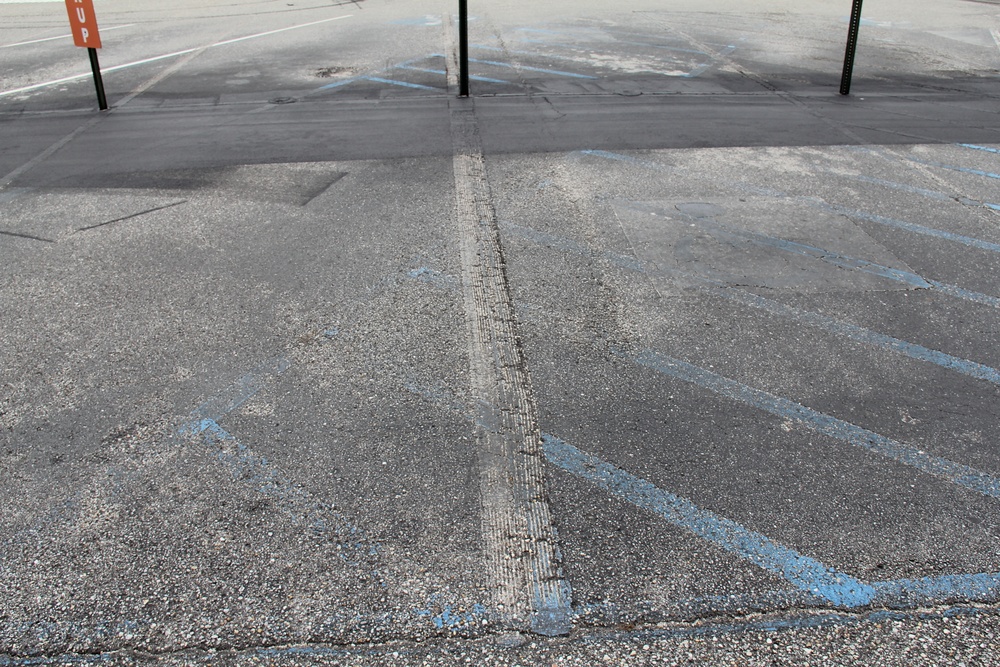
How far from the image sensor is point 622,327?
5.18 m

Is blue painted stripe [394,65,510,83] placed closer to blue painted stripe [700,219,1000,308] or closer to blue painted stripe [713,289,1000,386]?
blue painted stripe [700,219,1000,308]

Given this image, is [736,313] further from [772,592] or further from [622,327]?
[772,592]

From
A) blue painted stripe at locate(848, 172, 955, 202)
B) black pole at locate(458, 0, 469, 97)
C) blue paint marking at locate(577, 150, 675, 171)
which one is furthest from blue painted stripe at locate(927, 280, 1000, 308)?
black pole at locate(458, 0, 469, 97)

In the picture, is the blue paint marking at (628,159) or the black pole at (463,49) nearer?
the blue paint marking at (628,159)

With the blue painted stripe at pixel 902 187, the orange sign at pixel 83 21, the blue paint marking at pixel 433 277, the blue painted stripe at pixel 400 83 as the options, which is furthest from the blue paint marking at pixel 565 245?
the orange sign at pixel 83 21

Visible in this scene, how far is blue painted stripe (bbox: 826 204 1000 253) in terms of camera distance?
6508 mm

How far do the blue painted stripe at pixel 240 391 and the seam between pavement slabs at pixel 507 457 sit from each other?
1216mm

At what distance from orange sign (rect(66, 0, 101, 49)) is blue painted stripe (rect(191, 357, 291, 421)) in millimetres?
7816

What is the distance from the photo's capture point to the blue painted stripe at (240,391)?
4.29m

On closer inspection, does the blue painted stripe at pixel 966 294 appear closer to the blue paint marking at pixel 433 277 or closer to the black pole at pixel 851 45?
the blue paint marking at pixel 433 277

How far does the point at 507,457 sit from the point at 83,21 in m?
9.67

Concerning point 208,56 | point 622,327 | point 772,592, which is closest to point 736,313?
point 622,327

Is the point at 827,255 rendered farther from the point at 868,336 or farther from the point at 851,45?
the point at 851,45

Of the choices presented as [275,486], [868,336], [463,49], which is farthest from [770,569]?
[463,49]
